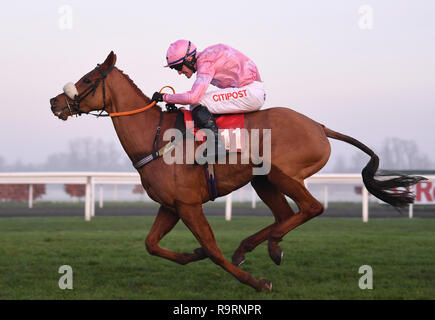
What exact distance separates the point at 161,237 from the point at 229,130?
3.42 feet

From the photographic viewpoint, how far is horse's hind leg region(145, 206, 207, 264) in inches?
168

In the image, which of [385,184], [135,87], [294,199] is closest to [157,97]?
[135,87]

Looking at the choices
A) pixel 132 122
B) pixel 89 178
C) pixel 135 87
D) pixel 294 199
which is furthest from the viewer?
pixel 89 178

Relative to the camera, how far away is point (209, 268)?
577 centimetres

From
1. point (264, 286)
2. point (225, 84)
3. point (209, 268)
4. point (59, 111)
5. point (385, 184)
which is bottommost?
point (209, 268)

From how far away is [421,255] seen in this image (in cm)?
653

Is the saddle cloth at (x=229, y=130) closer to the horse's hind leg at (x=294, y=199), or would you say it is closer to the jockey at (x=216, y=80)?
the jockey at (x=216, y=80)

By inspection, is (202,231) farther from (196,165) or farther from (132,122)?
(132,122)

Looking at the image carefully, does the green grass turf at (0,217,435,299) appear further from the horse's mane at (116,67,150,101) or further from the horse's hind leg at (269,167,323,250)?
the horse's mane at (116,67,150,101)

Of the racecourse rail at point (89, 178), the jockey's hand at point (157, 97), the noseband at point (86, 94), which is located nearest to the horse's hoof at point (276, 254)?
the jockey's hand at point (157, 97)

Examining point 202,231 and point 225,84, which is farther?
point 225,84

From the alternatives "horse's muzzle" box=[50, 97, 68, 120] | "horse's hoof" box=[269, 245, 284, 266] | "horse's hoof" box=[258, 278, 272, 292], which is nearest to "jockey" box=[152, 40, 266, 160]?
"horse's muzzle" box=[50, 97, 68, 120]
